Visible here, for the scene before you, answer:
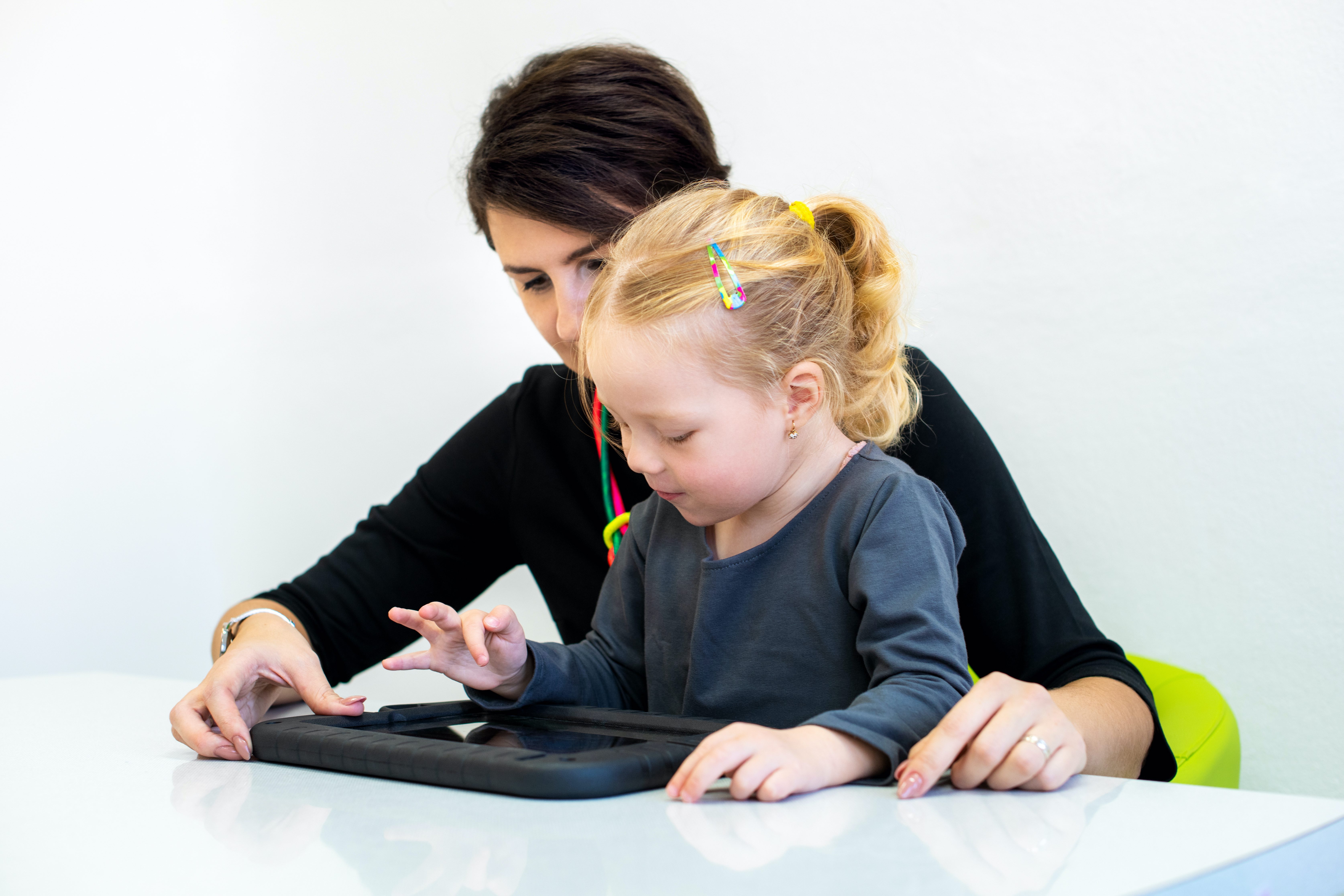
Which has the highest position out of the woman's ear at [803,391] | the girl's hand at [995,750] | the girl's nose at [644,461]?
the woman's ear at [803,391]

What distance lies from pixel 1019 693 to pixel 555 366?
964 mm

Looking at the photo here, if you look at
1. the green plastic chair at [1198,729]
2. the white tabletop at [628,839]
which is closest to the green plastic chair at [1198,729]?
the green plastic chair at [1198,729]

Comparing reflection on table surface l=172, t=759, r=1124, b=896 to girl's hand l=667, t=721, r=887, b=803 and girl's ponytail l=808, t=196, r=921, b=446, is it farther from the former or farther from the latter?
girl's ponytail l=808, t=196, r=921, b=446

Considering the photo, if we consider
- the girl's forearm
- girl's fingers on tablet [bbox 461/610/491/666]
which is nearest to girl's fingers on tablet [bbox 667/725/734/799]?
girl's fingers on tablet [bbox 461/610/491/666]

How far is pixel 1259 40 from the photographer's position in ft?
3.89

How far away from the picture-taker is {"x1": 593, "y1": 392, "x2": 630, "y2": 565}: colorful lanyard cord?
118cm

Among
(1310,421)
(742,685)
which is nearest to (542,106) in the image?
(742,685)

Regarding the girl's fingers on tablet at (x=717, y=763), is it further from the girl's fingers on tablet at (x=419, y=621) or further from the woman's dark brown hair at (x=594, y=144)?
→ the woman's dark brown hair at (x=594, y=144)

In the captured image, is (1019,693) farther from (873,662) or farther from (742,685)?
(742,685)

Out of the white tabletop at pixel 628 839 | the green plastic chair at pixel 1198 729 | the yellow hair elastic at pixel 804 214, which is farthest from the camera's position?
the green plastic chair at pixel 1198 729

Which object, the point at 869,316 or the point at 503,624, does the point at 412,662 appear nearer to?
the point at 503,624

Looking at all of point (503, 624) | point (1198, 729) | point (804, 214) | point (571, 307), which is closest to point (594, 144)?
point (571, 307)

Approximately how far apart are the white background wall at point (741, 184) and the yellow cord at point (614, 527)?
62cm

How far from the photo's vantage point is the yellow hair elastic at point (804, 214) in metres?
0.90
